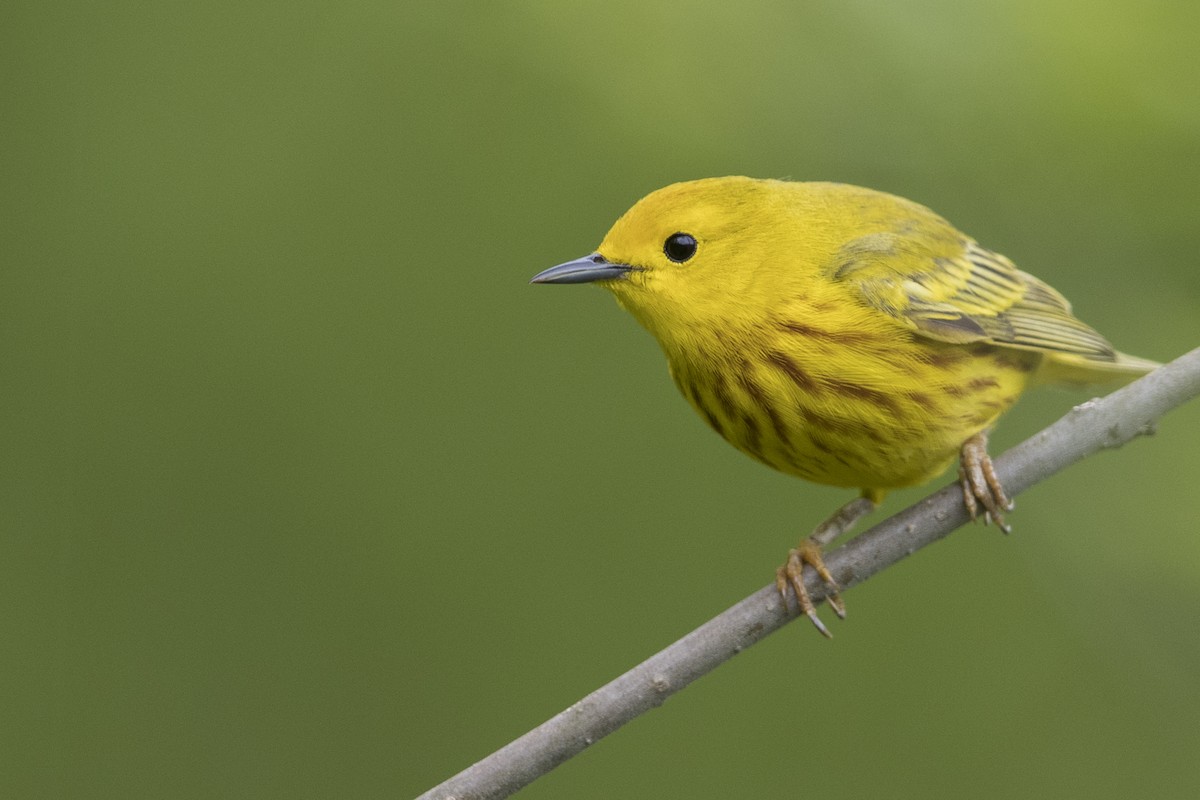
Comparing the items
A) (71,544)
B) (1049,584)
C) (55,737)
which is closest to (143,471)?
(71,544)

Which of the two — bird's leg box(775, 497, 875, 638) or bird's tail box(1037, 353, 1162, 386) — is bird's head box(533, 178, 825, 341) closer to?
bird's leg box(775, 497, 875, 638)

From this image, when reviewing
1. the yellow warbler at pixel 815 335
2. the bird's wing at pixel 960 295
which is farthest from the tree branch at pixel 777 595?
the bird's wing at pixel 960 295

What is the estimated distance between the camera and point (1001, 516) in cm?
356

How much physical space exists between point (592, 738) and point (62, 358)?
463 centimetres

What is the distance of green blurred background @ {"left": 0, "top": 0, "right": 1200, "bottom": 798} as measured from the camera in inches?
249

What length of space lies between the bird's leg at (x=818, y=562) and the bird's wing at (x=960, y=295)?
0.70m

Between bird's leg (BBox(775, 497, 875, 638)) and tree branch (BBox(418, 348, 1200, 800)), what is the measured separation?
0.41ft

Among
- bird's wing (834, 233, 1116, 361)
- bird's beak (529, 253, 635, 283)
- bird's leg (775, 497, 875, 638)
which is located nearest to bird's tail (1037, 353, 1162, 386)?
bird's wing (834, 233, 1116, 361)

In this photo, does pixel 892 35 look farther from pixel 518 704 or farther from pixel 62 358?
pixel 62 358

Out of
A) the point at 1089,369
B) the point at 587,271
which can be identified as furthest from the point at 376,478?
the point at 1089,369

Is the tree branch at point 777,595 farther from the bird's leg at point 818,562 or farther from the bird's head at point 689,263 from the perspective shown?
the bird's head at point 689,263

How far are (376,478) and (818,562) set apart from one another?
11.2 feet

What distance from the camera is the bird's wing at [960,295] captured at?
12.7ft

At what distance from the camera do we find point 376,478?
675cm
